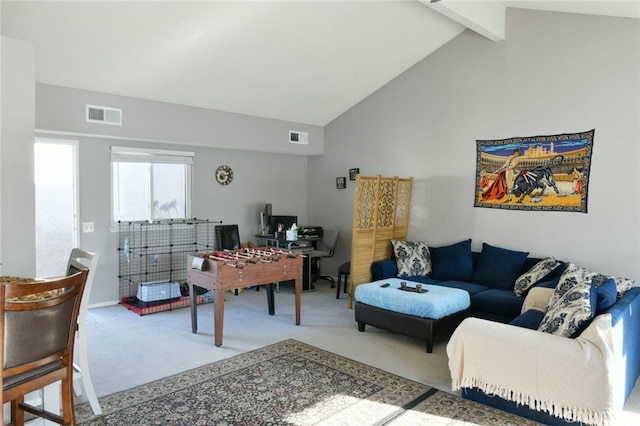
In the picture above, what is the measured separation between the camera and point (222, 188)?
271 inches

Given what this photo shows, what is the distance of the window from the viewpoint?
5840 mm

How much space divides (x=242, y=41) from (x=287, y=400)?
3.65 metres

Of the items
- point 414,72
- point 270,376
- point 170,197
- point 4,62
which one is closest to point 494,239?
point 414,72

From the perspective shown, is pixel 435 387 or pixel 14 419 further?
pixel 435 387

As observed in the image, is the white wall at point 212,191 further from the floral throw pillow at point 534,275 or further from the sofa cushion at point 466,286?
the floral throw pillow at point 534,275

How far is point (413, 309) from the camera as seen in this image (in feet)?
14.3

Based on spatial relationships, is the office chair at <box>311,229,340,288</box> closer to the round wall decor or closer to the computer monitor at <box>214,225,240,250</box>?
the computer monitor at <box>214,225,240,250</box>

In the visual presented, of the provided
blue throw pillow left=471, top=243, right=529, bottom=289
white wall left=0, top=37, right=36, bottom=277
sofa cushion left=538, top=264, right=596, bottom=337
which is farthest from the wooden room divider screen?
white wall left=0, top=37, right=36, bottom=277

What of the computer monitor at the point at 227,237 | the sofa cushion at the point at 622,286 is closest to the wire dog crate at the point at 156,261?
the computer monitor at the point at 227,237

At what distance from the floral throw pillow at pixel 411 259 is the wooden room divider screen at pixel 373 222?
0.83ft

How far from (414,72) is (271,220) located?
10.4 ft

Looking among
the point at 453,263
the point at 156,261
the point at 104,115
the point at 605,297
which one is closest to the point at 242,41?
the point at 104,115

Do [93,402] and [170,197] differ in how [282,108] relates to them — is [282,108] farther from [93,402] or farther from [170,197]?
[93,402]

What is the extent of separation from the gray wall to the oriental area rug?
2674 mm
